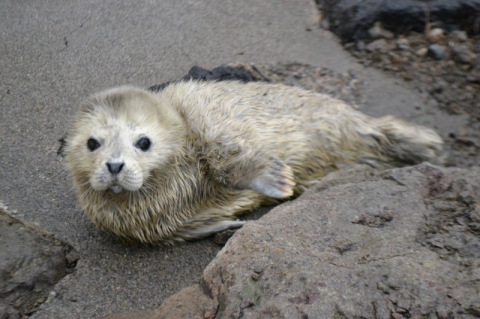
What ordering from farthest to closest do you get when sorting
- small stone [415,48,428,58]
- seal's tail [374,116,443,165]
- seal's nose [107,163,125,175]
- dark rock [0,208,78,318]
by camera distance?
small stone [415,48,428,58] < seal's tail [374,116,443,165] < seal's nose [107,163,125,175] < dark rock [0,208,78,318]

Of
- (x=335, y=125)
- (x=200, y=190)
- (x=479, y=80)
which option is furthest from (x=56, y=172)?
(x=479, y=80)

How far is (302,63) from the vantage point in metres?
4.88

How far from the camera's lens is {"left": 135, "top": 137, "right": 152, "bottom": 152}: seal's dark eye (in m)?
3.41

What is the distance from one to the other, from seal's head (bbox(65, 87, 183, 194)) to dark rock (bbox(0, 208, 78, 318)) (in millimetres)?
392

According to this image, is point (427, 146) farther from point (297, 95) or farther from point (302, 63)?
point (302, 63)

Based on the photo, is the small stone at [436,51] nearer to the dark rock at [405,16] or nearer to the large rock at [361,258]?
the dark rock at [405,16]

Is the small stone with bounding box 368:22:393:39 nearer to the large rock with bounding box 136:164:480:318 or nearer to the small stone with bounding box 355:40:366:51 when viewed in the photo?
the small stone with bounding box 355:40:366:51

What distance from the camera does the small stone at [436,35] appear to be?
493 centimetres

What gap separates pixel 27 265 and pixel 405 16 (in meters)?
3.60

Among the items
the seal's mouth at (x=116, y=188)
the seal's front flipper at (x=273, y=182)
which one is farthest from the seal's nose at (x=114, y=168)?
the seal's front flipper at (x=273, y=182)

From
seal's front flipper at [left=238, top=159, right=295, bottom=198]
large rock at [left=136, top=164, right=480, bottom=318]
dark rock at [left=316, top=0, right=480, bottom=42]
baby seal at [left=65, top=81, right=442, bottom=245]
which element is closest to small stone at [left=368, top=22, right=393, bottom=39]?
dark rock at [left=316, top=0, right=480, bottom=42]

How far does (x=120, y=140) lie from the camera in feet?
10.9

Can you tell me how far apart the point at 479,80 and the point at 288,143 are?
70.3 inches

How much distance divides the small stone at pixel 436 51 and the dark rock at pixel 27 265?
3217mm
